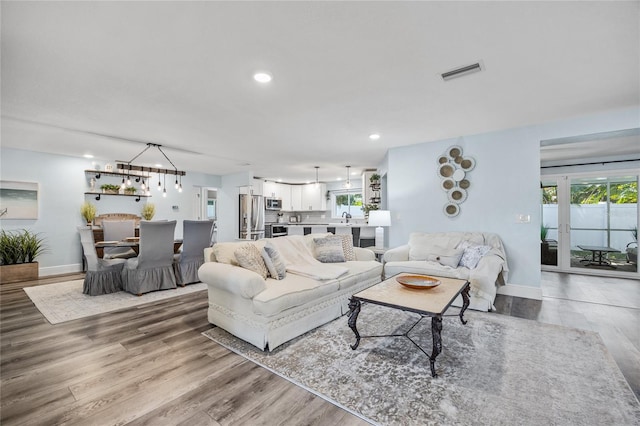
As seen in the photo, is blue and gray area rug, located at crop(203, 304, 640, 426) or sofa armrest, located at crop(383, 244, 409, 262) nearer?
blue and gray area rug, located at crop(203, 304, 640, 426)

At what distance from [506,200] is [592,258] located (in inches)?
130

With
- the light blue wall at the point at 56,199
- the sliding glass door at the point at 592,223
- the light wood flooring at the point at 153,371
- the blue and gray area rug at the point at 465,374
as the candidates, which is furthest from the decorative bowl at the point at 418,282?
the light blue wall at the point at 56,199

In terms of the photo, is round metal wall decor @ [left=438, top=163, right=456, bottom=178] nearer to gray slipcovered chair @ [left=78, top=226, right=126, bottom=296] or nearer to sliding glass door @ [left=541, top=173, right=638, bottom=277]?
sliding glass door @ [left=541, top=173, right=638, bottom=277]

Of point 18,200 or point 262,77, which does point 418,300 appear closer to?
point 262,77

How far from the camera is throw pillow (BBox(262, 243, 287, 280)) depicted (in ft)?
9.89

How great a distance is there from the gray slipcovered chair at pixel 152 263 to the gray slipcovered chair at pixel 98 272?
0.15m

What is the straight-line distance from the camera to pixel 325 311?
2.99 metres

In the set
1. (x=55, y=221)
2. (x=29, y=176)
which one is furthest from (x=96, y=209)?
(x=29, y=176)

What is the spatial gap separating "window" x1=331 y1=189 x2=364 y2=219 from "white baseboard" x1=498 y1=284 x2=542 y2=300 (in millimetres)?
5161

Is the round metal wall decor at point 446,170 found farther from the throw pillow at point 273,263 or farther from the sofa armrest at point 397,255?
the throw pillow at point 273,263

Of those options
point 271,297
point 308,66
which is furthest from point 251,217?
point 308,66

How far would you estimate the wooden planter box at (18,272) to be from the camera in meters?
4.84

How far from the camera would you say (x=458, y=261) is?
12.7 ft

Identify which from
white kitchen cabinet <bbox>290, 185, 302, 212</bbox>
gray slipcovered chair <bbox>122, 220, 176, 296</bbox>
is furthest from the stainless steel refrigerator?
gray slipcovered chair <bbox>122, 220, 176, 296</bbox>
